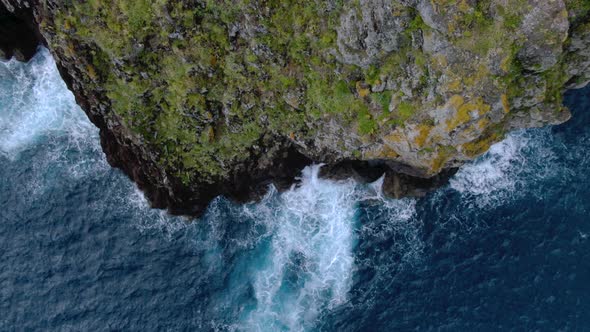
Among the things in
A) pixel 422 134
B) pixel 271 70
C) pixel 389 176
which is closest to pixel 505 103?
pixel 422 134

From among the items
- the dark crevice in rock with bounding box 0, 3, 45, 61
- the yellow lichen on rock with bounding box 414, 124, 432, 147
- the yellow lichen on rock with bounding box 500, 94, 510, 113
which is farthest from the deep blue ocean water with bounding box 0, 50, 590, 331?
the yellow lichen on rock with bounding box 500, 94, 510, 113

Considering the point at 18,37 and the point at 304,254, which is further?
the point at 18,37

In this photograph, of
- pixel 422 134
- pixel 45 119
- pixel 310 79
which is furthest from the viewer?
pixel 45 119

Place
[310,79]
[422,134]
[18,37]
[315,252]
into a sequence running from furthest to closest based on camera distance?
[18,37], [315,252], [310,79], [422,134]

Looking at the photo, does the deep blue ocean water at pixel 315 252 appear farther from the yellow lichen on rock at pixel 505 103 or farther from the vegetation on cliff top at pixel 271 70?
the yellow lichen on rock at pixel 505 103

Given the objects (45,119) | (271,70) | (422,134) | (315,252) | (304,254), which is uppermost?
(271,70)

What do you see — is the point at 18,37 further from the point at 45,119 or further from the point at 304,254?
the point at 304,254
